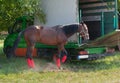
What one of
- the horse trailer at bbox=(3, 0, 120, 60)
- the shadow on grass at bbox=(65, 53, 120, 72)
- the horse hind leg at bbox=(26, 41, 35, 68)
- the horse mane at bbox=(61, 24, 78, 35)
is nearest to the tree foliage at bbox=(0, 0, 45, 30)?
the horse trailer at bbox=(3, 0, 120, 60)

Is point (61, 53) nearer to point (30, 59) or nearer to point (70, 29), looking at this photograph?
point (70, 29)

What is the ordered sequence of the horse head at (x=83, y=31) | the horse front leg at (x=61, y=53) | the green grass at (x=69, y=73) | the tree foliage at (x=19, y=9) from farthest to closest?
1. the tree foliage at (x=19, y=9)
2. the horse front leg at (x=61, y=53)
3. the horse head at (x=83, y=31)
4. the green grass at (x=69, y=73)

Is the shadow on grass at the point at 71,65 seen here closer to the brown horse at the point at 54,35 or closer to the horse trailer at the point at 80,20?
the horse trailer at the point at 80,20

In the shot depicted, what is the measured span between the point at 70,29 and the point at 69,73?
1787mm

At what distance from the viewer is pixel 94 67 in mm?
12406

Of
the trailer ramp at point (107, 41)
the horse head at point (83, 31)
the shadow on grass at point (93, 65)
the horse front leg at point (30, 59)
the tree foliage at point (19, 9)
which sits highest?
A: the tree foliage at point (19, 9)

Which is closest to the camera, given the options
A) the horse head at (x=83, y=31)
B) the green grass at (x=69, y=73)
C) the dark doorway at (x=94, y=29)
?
the green grass at (x=69, y=73)

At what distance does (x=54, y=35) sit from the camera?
12156 mm

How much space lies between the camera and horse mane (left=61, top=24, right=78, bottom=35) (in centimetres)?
1189

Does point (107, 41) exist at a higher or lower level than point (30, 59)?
higher

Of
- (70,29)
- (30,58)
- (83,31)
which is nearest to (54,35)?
(70,29)

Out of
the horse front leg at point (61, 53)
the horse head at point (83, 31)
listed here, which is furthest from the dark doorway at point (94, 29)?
the horse front leg at point (61, 53)

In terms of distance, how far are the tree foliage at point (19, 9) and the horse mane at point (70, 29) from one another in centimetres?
171

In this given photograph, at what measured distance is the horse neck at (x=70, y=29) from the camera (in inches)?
468
